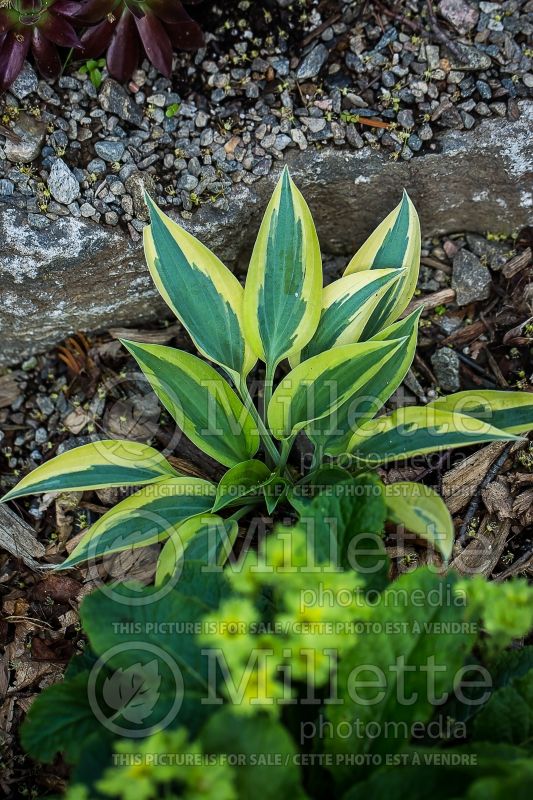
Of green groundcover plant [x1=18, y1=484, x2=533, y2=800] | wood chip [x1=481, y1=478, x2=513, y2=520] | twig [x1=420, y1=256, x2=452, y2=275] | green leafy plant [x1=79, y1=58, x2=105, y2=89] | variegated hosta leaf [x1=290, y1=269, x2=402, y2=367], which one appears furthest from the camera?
twig [x1=420, y1=256, x2=452, y2=275]

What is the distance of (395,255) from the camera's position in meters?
1.73

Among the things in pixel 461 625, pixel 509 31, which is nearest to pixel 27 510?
pixel 461 625

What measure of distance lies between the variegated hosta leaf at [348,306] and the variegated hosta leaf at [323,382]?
14cm

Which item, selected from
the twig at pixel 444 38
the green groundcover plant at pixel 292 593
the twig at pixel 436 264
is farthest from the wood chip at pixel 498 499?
the twig at pixel 444 38

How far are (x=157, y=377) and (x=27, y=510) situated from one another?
0.59 m

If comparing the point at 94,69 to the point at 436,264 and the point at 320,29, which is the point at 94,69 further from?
the point at 436,264

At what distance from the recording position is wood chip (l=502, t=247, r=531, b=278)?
2.00 m

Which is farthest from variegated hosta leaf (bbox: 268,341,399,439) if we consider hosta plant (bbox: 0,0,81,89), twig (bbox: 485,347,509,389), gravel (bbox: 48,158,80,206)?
hosta plant (bbox: 0,0,81,89)

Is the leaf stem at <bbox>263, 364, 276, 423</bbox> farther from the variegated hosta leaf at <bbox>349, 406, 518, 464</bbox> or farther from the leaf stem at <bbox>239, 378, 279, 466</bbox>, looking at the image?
the variegated hosta leaf at <bbox>349, 406, 518, 464</bbox>

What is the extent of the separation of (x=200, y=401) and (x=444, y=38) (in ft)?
3.91

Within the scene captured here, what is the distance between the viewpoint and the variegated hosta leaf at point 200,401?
1.65 m

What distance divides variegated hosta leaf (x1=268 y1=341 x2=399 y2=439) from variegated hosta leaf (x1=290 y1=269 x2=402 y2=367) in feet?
0.45

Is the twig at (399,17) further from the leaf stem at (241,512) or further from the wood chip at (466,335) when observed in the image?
the leaf stem at (241,512)

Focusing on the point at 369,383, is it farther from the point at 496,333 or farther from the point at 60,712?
the point at 60,712
